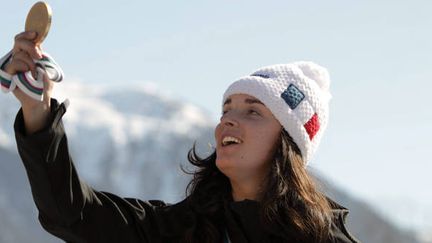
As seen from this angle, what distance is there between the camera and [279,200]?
4379 millimetres

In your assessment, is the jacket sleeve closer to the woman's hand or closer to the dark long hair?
the woman's hand

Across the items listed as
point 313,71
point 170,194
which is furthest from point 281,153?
point 170,194

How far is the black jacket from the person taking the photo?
3.63m

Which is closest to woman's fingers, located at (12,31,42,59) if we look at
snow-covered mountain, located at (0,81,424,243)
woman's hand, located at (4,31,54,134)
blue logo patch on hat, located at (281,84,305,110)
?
woman's hand, located at (4,31,54,134)

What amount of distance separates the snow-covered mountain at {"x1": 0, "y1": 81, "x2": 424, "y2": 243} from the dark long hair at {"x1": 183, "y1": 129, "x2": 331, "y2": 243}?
360 ft

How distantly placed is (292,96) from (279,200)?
0.52 m

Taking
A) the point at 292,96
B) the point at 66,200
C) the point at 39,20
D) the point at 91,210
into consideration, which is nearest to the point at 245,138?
the point at 292,96

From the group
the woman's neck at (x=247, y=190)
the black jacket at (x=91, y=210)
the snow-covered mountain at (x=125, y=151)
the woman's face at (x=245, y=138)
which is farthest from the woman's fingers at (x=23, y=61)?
the snow-covered mountain at (x=125, y=151)

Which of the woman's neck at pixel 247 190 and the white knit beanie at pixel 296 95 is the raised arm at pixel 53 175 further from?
the white knit beanie at pixel 296 95

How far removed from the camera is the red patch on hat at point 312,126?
4.72 m

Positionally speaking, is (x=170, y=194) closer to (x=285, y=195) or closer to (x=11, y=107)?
(x=11, y=107)

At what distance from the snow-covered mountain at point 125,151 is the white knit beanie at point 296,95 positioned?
4314 inches

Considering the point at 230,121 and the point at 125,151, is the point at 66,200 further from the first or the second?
the point at 125,151

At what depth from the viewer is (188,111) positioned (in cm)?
18075
